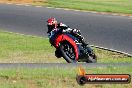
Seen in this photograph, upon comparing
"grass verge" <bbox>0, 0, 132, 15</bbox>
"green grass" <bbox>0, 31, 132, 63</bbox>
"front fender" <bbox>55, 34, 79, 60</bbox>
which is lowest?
"grass verge" <bbox>0, 0, 132, 15</bbox>

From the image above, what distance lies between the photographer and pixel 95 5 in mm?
32219

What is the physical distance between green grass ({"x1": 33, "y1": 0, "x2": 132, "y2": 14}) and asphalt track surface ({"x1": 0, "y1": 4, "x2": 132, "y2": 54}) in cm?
173

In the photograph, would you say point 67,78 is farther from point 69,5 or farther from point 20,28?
point 69,5

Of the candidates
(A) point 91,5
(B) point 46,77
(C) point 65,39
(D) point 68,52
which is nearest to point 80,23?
(A) point 91,5

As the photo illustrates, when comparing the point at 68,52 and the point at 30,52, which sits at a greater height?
the point at 68,52

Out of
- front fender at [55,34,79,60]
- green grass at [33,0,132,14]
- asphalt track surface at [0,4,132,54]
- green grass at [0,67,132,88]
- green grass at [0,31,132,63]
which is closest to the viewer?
green grass at [0,67,132,88]

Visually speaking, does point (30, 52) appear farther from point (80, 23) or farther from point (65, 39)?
point (80, 23)

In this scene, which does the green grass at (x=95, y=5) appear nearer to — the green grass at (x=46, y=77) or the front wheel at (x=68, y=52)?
the front wheel at (x=68, y=52)

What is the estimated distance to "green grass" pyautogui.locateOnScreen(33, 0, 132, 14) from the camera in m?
30.2

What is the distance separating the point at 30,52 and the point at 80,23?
8.15 meters

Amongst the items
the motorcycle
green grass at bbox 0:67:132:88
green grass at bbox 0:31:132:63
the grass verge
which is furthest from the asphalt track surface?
green grass at bbox 0:67:132:88

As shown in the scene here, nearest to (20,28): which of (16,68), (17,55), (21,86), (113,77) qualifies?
(17,55)

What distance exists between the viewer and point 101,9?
30188 mm

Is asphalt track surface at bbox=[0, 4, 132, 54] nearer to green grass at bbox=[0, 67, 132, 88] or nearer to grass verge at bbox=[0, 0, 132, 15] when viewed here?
grass verge at bbox=[0, 0, 132, 15]
